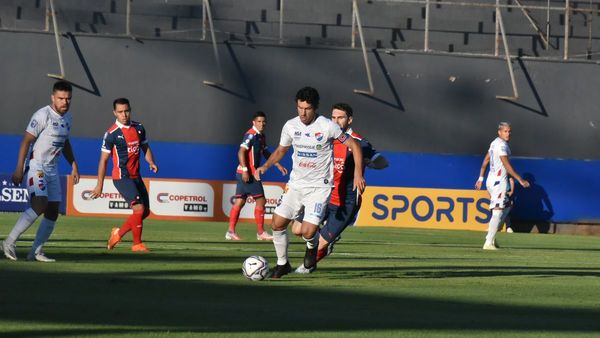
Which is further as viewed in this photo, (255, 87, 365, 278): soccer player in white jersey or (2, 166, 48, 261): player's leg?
(2, 166, 48, 261): player's leg

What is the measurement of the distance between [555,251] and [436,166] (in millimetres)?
10822

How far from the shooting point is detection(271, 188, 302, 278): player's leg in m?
14.1

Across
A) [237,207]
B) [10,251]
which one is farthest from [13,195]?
[10,251]

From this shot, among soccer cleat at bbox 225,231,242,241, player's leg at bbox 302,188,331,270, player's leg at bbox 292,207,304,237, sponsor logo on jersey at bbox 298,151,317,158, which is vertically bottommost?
soccer cleat at bbox 225,231,242,241

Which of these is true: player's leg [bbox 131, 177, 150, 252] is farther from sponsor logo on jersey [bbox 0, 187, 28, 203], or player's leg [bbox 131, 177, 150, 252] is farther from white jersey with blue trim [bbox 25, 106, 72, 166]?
sponsor logo on jersey [bbox 0, 187, 28, 203]

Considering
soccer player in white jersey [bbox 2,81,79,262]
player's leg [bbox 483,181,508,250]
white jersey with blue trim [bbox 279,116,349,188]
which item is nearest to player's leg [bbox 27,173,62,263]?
soccer player in white jersey [bbox 2,81,79,262]

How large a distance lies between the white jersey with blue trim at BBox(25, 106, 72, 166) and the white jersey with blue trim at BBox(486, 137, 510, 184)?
10324 mm

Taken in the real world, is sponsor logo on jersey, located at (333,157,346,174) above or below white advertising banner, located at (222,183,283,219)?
above

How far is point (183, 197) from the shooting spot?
3212 cm

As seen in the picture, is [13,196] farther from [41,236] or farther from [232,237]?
[41,236]

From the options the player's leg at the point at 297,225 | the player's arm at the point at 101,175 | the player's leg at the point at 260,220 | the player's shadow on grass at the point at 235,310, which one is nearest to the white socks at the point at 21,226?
the player's shadow on grass at the point at 235,310

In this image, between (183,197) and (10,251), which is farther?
(183,197)

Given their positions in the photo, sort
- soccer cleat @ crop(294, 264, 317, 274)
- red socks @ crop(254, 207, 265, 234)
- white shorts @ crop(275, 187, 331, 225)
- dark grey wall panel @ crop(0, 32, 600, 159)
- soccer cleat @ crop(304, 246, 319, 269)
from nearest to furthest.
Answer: white shorts @ crop(275, 187, 331, 225) < soccer cleat @ crop(304, 246, 319, 269) < soccer cleat @ crop(294, 264, 317, 274) < red socks @ crop(254, 207, 265, 234) < dark grey wall panel @ crop(0, 32, 600, 159)

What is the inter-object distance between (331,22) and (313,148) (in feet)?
80.2
